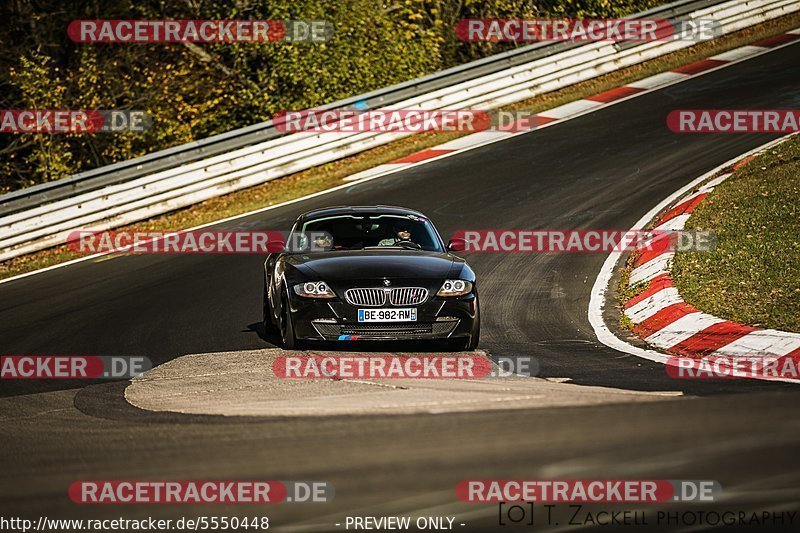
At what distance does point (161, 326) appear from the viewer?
11.1m

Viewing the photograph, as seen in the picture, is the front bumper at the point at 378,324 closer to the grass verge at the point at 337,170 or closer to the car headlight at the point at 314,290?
the car headlight at the point at 314,290

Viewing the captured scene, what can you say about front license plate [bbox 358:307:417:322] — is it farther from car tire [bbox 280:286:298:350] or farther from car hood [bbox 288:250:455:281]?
car tire [bbox 280:286:298:350]

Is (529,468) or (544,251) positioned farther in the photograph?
(544,251)

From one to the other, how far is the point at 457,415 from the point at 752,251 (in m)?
7.43

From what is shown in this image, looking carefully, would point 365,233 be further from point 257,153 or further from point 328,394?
point 257,153

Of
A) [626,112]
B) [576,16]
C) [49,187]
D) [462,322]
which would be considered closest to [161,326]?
[462,322]

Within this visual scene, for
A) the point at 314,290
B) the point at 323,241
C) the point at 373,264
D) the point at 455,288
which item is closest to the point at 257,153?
the point at 323,241

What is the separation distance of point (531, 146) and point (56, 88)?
387 inches

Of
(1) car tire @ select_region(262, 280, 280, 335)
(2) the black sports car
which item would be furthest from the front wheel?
(2) the black sports car

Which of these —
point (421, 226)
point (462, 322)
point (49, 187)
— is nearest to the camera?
point (462, 322)

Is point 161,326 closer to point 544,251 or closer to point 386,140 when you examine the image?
point 544,251

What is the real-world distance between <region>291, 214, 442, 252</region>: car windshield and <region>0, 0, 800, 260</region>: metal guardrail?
8.03m

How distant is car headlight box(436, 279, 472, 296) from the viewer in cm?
918

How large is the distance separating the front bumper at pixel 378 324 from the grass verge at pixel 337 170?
812 cm
